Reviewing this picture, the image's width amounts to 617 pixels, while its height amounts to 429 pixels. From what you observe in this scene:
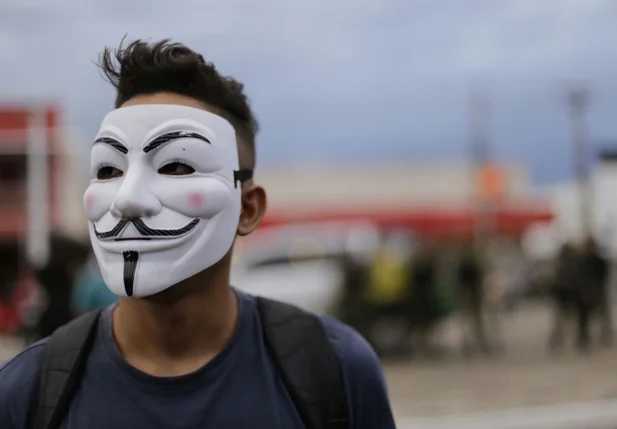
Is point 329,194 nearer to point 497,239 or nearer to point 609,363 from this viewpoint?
point 497,239

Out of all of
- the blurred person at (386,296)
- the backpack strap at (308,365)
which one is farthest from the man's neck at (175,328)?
the blurred person at (386,296)

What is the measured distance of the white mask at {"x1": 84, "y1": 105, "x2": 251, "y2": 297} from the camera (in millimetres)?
2178

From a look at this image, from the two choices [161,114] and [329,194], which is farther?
[329,194]

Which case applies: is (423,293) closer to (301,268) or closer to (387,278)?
(387,278)

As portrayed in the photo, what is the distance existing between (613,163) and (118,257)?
14678mm

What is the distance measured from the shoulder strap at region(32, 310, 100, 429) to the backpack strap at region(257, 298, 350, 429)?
0.45m

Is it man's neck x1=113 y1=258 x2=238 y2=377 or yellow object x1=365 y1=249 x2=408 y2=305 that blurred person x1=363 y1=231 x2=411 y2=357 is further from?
man's neck x1=113 y1=258 x2=238 y2=377

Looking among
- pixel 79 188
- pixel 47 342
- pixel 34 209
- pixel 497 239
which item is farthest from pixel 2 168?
pixel 47 342

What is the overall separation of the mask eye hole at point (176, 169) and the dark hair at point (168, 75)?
6.7 inches

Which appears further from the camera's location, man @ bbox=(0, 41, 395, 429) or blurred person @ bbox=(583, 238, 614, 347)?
blurred person @ bbox=(583, 238, 614, 347)

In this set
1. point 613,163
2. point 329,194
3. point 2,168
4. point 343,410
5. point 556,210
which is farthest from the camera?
point 329,194

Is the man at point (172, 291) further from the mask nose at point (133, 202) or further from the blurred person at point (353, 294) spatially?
the blurred person at point (353, 294)

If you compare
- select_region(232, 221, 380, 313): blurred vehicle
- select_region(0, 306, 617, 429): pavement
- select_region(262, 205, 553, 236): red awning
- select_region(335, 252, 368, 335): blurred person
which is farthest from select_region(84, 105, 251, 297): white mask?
select_region(262, 205, 553, 236): red awning

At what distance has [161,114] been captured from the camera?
2.25 m
